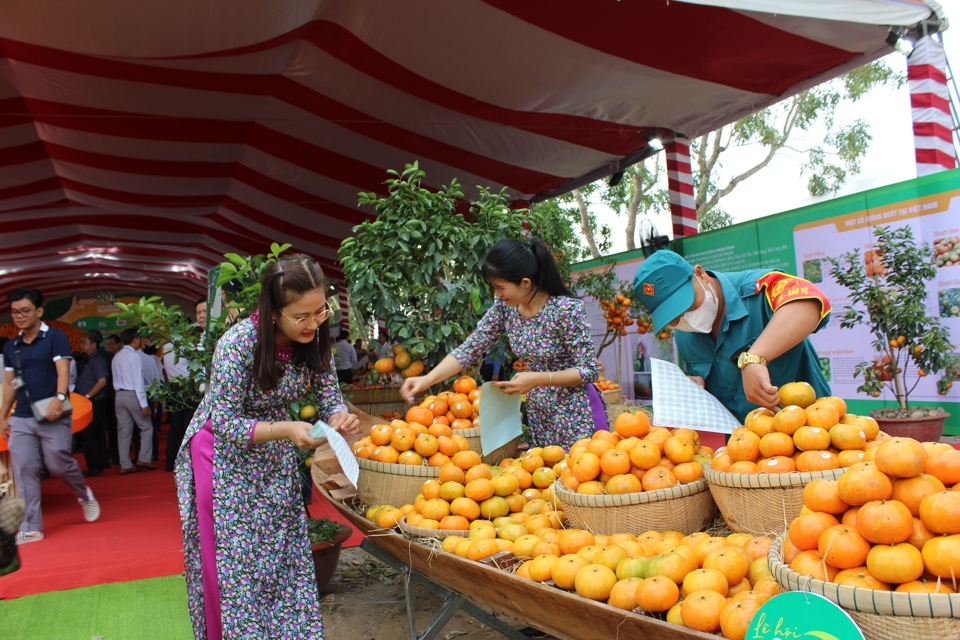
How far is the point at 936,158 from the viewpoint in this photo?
4.82 m

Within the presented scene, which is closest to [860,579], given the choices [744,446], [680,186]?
[744,446]

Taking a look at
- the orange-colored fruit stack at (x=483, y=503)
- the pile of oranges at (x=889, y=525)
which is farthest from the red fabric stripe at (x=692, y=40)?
the pile of oranges at (x=889, y=525)

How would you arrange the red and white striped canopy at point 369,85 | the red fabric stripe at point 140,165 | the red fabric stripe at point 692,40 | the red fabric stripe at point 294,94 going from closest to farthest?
the red fabric stripe at point 692,40
the red and white striped canopy at point 369,85
the red fabric stripe at point 294,94
the red fabric stripe at point 140,165

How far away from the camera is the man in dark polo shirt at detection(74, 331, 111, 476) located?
760cm

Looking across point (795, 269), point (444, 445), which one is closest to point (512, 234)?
point (444, 445)

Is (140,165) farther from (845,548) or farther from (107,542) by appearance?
(845,548)

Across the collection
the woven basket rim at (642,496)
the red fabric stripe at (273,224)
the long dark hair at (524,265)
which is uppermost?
the red fabric stripe at (273,224)

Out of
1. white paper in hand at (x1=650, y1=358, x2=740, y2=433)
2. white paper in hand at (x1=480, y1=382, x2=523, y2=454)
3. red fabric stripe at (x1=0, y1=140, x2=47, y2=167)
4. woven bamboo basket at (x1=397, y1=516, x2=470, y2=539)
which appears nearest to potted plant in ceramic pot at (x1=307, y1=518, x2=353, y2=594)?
white paper in hand at (x1=480, y1=382, x2=523, y2=454)

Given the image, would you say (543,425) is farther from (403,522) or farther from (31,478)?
(31,478)

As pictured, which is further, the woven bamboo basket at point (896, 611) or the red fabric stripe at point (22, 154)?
the red fabric stripe at point (22, 154)

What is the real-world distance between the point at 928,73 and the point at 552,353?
148 inches

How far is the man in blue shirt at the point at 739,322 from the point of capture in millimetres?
2029

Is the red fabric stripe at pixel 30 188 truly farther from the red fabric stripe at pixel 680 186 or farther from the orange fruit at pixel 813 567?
the orange fruit at pixel 813 567

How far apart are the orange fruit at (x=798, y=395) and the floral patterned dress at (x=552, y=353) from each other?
40.1 inches
